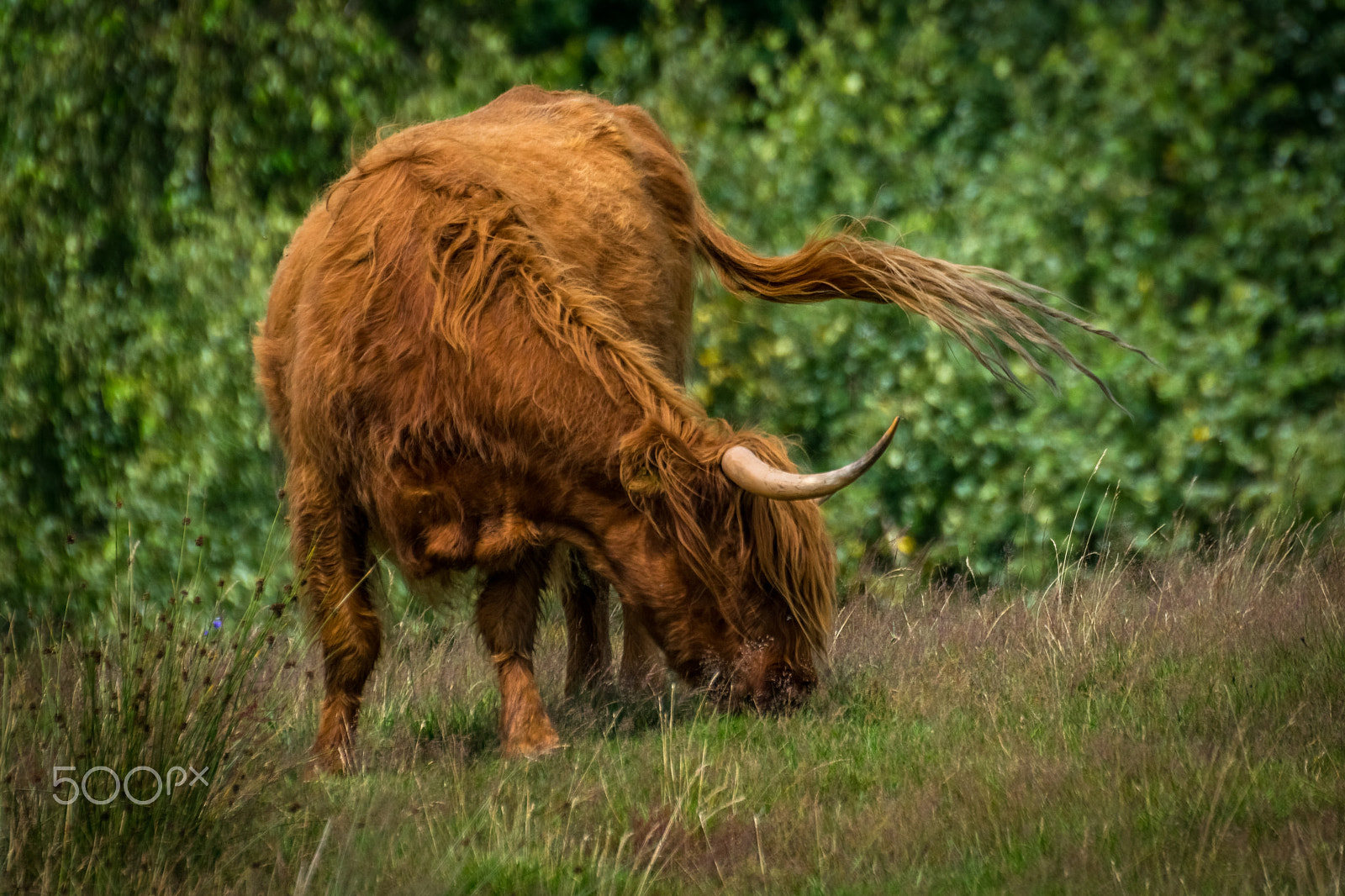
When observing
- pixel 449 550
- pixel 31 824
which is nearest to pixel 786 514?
pixel 449 550

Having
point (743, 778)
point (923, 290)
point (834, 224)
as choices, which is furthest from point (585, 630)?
point (834, 224)

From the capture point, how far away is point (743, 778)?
3.91 meters

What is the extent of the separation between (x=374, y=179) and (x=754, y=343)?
344cm

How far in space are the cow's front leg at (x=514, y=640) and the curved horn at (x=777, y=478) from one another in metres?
0.72

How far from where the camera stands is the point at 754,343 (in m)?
7.69

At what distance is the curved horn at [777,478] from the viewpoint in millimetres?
3760

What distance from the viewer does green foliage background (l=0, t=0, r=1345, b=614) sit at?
7352mm

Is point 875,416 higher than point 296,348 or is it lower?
lower

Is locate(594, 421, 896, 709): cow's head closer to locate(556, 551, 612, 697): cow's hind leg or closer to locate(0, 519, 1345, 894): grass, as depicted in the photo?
locate(0, 519, 1345, 894): grass

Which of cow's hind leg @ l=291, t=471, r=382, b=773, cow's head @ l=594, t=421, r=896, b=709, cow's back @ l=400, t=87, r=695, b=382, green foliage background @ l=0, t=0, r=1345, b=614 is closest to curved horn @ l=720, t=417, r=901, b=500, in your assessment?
cow's head @ l=594, t=421, r=896, b=709

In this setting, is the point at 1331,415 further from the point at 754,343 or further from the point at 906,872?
the point at 906,872

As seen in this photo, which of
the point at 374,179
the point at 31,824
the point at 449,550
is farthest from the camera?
the point at 374,179

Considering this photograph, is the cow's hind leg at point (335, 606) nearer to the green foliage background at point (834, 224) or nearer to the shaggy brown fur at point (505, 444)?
the shaggy brown fur at point (505, 444)

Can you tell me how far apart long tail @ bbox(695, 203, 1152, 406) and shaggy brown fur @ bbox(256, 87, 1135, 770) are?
18 millimetres
